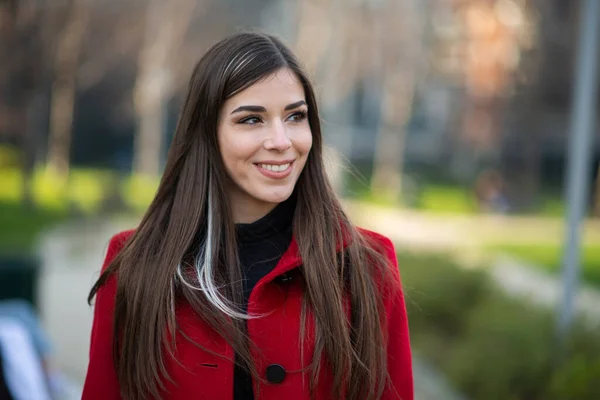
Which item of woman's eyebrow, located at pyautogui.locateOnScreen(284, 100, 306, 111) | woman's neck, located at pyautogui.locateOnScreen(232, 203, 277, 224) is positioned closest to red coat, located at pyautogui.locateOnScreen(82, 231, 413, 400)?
woman's neck, located at pyautogui.locateOnScreen(232, 203, 277, 224)

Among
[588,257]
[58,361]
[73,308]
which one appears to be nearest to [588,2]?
[58,361]

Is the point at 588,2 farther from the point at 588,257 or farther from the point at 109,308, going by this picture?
the point at 588,257

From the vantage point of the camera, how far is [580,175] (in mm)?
6379

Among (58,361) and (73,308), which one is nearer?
(58,361)

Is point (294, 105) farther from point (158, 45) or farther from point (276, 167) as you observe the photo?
point (158, 45)

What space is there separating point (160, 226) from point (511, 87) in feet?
97.8

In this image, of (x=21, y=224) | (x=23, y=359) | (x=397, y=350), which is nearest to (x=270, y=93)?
(x=397, y=350)

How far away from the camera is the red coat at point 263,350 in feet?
8.48

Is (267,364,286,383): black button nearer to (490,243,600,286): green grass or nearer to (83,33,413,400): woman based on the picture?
(83,33,413,400): woman

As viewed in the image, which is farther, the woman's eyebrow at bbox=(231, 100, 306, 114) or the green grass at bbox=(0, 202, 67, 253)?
the green grass at bbox=(0, 202, 67, 253)

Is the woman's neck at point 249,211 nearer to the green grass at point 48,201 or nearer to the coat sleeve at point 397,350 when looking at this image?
the coat sleeve at point 397,350

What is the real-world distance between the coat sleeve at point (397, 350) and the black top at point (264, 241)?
38 cm

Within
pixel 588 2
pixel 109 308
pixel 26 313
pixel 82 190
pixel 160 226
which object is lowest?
pixel 82 190

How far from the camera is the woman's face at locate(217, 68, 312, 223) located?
8.62 ft
